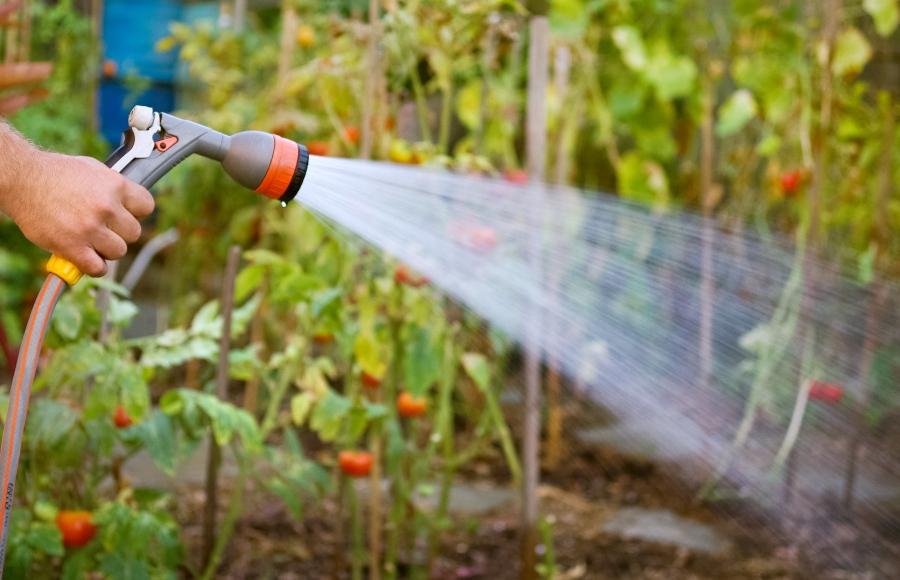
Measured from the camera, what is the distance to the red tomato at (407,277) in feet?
7.18

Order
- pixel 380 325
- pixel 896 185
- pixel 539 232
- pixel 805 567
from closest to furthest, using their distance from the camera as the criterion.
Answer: pixel 380 325, pixel 539 232, pixel 805 567, pixel 896 185

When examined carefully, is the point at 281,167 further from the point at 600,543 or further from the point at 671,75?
the point at 671,75

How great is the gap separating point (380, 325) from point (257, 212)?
1356 millimetres

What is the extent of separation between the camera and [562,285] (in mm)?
3592

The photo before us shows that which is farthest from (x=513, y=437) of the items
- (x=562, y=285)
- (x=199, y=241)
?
(x=199, y=241)

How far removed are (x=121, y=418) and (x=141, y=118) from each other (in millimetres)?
838

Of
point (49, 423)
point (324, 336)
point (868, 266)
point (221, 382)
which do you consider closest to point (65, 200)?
point (49, 423)

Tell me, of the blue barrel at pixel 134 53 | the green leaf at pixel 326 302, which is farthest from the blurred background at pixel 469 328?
the blue barrel at pixel 134 53

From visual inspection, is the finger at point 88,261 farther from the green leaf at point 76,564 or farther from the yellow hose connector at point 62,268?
the green leaf at point 76,564

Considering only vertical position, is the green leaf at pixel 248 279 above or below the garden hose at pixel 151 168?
below

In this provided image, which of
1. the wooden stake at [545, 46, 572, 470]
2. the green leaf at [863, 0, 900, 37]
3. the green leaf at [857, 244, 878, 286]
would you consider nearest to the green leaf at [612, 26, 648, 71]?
the wooden stake at [545, 46, 572, 470]

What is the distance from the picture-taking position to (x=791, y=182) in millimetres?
3303

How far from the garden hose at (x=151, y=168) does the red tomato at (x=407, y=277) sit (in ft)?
2.95

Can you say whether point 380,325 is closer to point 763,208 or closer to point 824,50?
point 824,50
